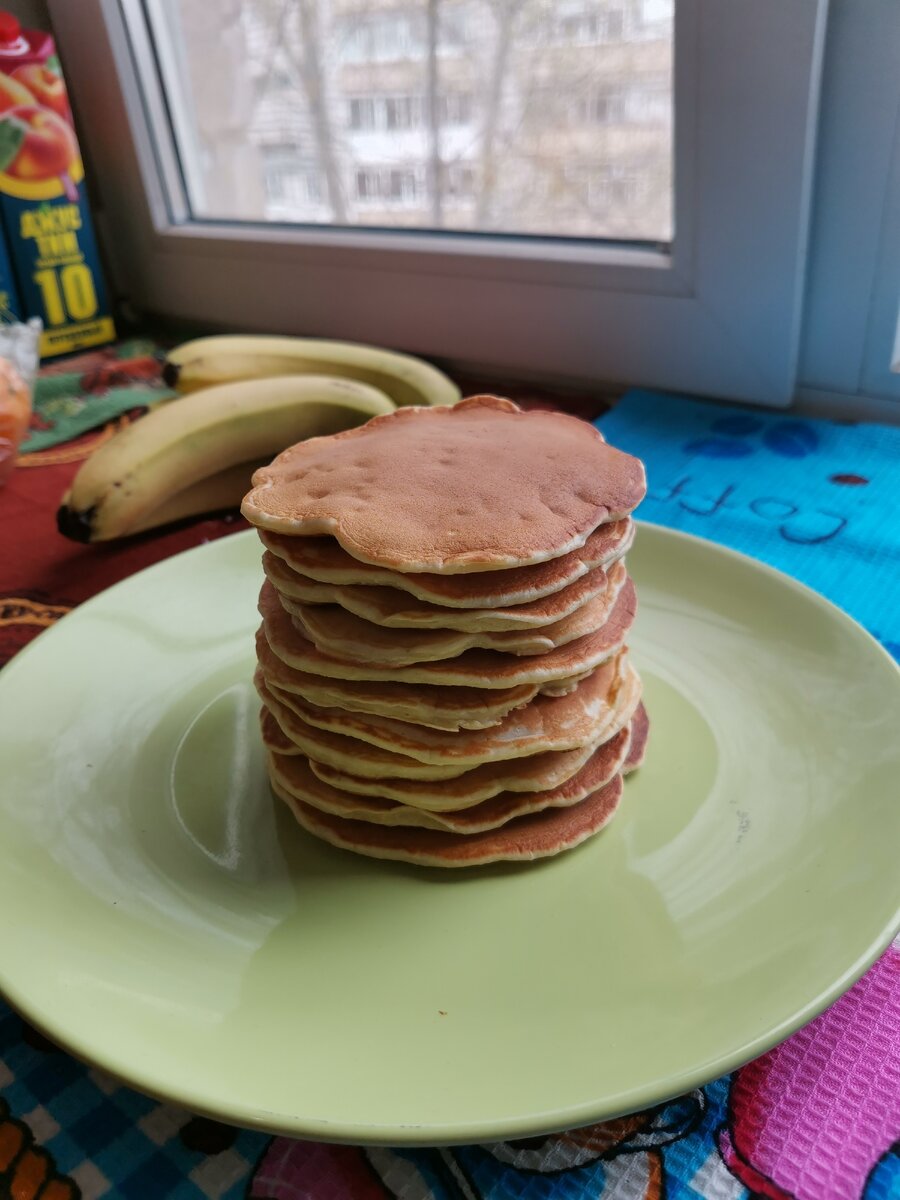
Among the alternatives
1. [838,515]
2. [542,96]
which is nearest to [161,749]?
[838,515]

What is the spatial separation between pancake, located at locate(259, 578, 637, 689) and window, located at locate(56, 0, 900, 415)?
696 mm

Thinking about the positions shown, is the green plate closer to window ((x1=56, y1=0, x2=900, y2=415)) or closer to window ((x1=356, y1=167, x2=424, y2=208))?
window ((x1=56, y1=0, x2=900, y2=415))

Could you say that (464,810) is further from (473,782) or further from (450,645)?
(450,645)

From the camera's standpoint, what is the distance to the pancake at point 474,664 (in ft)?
1.86

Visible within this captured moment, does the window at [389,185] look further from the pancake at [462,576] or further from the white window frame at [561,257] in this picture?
the pancake at [462,576]

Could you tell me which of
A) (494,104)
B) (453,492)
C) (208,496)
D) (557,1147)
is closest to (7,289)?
(208,496)

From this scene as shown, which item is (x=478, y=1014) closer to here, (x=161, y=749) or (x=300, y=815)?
(x=300, y=815)

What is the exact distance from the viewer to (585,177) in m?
1.25

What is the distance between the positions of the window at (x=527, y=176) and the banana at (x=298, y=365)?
0.12m

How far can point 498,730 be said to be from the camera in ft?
1.96

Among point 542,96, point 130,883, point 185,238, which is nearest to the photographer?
point 130,883

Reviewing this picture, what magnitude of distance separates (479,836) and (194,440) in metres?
0.69

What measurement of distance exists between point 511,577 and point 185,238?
51.5 inches

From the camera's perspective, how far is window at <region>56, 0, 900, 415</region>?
3.46ft
